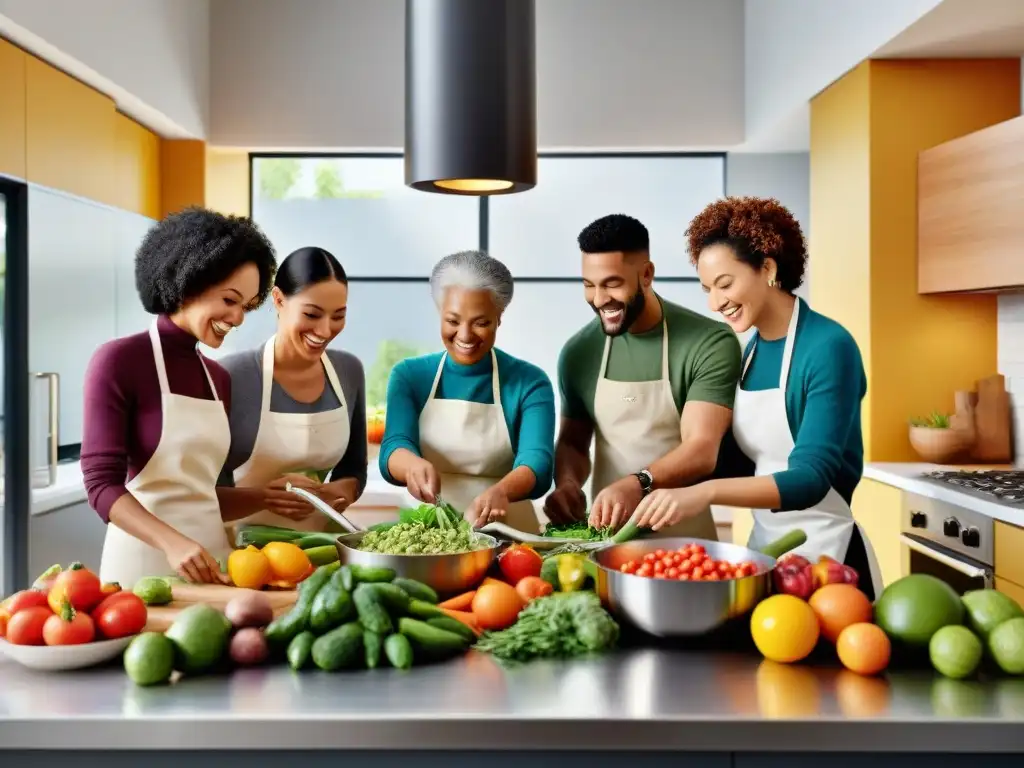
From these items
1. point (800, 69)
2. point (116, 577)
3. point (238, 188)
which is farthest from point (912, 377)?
point (238, 188)

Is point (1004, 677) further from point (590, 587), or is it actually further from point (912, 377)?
point (912, 377)

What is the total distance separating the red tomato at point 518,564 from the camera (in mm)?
2008

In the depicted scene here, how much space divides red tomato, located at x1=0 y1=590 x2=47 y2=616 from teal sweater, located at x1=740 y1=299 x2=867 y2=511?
Result: 1.53 meters

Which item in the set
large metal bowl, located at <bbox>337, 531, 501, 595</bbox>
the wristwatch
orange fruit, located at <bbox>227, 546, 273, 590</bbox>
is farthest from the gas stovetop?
orange fruit, located at <bbox>227, 546, 273, 590</bbox>

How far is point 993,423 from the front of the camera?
391cm

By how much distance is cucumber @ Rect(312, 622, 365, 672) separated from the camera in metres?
1.58

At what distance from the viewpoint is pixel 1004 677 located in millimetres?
1578

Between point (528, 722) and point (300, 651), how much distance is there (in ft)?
1.36

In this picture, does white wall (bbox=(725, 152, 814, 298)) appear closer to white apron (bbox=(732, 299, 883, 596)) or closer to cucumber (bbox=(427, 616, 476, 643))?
white apron (bbox=(732, 299, 883, 596))

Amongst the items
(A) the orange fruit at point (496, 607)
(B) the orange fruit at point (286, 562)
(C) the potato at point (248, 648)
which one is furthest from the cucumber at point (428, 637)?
(B) the orange fruit at point (286, 562)

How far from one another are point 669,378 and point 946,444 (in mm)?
1648

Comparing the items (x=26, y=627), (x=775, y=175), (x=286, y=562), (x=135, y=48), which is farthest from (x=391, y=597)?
(x=775, y=175)

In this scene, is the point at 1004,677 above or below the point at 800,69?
below

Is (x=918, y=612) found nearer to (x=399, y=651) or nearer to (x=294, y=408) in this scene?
(x=399, y=651)
